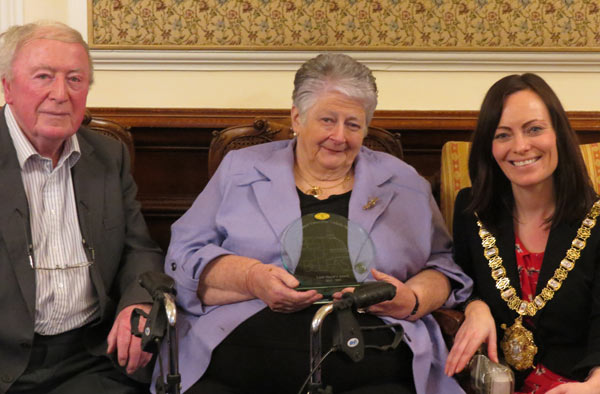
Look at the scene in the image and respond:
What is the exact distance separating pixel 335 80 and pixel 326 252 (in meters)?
0.59

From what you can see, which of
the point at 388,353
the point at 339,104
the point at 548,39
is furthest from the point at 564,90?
the point at 388,353

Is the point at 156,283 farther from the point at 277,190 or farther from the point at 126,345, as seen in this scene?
the point at 277,190

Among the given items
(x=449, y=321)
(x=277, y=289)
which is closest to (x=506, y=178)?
(x=449, y=321)

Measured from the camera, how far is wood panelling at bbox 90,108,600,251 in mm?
3102

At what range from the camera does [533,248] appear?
2.26 m

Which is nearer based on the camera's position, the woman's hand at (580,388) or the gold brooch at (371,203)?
the woman's hand at (580,388)

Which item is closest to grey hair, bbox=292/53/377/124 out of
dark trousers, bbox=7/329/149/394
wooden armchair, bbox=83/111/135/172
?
wooden armchair, bbox=83/111/135/172

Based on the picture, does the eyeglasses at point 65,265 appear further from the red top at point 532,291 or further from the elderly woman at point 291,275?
the red top at point 532,291

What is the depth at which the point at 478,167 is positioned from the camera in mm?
2346

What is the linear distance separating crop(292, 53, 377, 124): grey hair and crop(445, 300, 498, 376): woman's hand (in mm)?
747

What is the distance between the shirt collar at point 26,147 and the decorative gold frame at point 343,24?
0.99 metres

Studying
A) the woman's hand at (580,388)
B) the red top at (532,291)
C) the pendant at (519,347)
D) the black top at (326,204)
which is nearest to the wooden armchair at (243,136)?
the black top at (326,204)

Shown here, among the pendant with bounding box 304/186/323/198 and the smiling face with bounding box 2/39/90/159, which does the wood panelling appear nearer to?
the pendant with bounding box 304/186/323/198

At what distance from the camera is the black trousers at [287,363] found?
6.75ft
